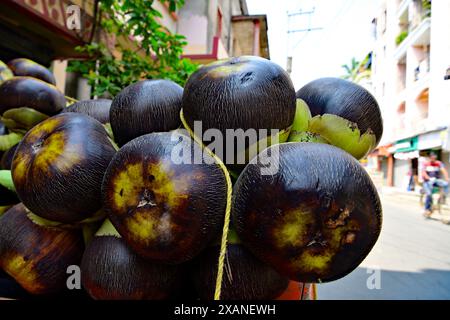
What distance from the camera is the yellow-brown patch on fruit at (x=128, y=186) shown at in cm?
77

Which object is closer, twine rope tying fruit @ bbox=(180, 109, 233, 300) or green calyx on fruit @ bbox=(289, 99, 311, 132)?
twine rope tying fruit @ bbox=(180, 109, 233, 300)

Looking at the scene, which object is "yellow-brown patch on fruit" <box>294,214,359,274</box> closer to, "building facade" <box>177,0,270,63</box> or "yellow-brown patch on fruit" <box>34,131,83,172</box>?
"yellow-brown patch on fruit" <box>34,131,83,172</box>

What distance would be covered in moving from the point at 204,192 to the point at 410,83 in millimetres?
18789

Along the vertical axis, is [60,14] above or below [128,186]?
above

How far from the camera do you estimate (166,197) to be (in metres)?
0.74

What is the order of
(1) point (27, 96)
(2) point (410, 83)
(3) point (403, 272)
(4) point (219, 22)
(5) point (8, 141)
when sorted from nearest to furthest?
(1) point (27, 96), (5) point (8, 141), (3) point (403, 272), (4) point (219, 22), (2) point (410, 83)

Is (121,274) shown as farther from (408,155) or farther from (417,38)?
(408,155)

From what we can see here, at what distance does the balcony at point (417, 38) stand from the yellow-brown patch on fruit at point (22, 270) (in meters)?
16.6

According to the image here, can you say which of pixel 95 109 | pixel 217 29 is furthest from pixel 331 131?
pixel 217 29

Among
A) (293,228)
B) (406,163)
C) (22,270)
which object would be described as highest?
(293,228)

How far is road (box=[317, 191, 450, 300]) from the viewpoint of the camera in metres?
3.15

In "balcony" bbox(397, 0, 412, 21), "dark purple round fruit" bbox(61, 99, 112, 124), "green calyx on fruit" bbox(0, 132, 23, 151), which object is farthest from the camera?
"balcony" bbox(397, 0, 412, 21)

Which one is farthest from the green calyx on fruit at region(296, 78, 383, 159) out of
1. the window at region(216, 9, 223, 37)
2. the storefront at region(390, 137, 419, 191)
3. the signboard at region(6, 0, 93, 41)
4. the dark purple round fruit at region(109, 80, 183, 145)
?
the storefront at region(390, 137, 419, 191)

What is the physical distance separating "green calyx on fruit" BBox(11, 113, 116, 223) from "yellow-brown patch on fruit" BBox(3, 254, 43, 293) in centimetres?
19
